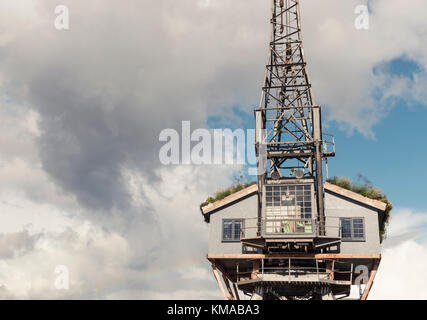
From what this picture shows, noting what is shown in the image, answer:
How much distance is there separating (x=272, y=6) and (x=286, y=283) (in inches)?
993

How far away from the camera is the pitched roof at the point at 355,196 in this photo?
112 feet

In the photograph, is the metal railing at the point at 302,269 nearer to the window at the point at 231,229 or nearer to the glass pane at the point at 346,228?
the glass pane at the point at 346,228

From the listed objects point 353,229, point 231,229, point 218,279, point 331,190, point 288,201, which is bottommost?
point 218,279

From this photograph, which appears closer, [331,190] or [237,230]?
[331,190]

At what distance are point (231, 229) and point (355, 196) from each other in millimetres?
9509

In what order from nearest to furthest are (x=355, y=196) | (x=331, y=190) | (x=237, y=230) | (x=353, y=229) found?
1. (x=353, y=229)
2. (x=355, y=196)
3. (x=331, y=190)
4. (x=237, y=230)

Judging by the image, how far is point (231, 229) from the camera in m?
35.8

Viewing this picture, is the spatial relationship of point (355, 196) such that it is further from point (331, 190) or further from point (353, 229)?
point (353, 229)

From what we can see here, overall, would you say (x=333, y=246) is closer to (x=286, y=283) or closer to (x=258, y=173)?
(x=286, y=283)

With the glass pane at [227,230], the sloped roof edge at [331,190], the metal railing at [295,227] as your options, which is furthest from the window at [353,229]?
the glass pane at [227,230]

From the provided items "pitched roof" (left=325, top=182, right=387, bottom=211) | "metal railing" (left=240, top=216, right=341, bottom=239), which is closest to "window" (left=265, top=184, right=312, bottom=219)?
"metal railing" (left=240, top=216, right=341, bottom=239)

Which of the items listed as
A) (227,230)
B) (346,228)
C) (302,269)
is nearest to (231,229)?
(227,230)

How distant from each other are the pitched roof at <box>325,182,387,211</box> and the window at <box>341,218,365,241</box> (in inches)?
52.1
